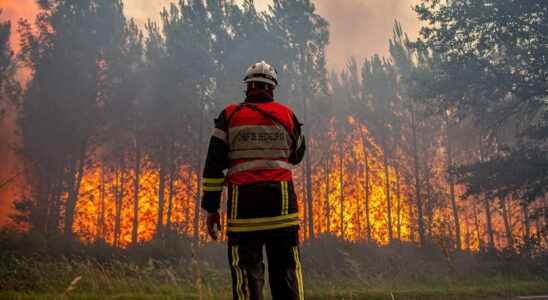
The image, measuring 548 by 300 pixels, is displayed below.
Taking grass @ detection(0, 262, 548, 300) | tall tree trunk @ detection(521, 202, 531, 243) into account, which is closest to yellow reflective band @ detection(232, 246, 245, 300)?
grass @ detection(0, 262, 548, 300)

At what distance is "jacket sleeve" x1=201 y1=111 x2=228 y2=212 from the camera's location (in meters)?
3.29

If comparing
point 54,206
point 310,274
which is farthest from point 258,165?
point 54,206

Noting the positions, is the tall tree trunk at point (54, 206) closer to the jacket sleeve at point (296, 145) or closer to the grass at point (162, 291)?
the grass at point (162, 291)

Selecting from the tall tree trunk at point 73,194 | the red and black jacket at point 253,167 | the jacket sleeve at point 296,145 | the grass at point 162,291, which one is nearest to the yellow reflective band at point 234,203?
the red and black jacket at point 253,167

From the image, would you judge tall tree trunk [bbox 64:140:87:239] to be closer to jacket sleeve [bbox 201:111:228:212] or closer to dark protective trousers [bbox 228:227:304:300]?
jacket sleeve [bbox 201:111:228:212]

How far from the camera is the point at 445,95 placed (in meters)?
17.6

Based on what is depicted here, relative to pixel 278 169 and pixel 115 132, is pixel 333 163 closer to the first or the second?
pixel 115 132

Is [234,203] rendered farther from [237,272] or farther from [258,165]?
[237,272]

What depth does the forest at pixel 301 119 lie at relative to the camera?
13.0 metres

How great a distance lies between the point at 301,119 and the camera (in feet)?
82.6

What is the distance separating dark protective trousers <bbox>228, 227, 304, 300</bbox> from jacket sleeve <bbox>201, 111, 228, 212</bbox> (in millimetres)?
375

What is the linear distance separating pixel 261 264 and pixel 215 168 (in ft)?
2.96

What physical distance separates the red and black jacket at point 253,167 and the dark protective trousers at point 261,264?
0.09 m

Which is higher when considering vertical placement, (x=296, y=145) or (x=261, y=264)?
(x=296, y=145)
